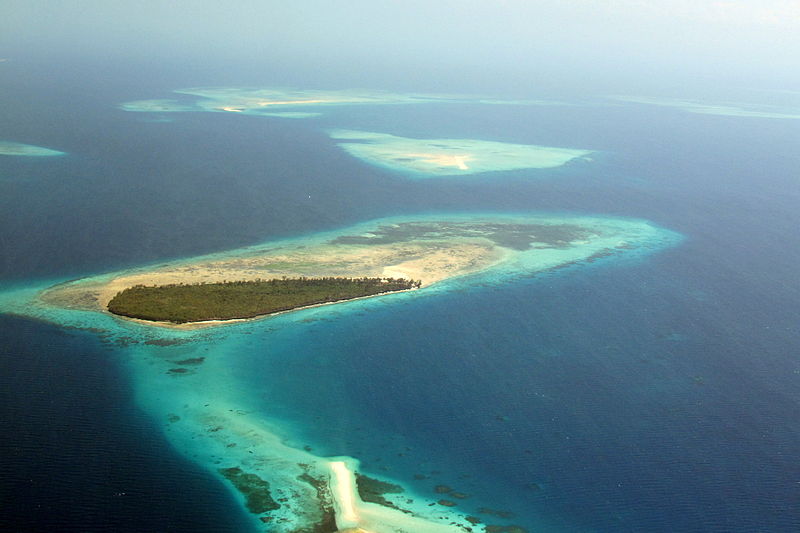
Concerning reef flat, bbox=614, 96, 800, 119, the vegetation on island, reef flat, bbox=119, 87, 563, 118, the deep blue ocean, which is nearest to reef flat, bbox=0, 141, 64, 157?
the deep blue ocean

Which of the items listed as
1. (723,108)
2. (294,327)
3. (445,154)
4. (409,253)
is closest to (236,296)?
(294,327)

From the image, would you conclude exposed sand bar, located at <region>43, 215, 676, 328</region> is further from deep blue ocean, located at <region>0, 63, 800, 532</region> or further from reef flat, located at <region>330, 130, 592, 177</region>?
reef flat, located at <region>330, 130, 592, 177</region>

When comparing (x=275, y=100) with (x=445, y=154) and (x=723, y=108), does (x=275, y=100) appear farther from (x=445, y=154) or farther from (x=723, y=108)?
(x=723, y=108)

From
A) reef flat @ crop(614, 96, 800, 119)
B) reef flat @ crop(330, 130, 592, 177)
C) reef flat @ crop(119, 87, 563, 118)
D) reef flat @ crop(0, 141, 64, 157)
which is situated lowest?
reef flat @ crop(0, 141, 64, 157)

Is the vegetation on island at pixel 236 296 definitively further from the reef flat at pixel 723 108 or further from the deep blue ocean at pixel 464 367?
the reef flat at pixel 723 108

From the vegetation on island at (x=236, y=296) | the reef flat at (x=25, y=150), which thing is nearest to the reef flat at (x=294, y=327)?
the vegetation on island at (x=236, y=296)

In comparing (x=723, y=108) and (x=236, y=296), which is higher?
(x=723, y=108)
